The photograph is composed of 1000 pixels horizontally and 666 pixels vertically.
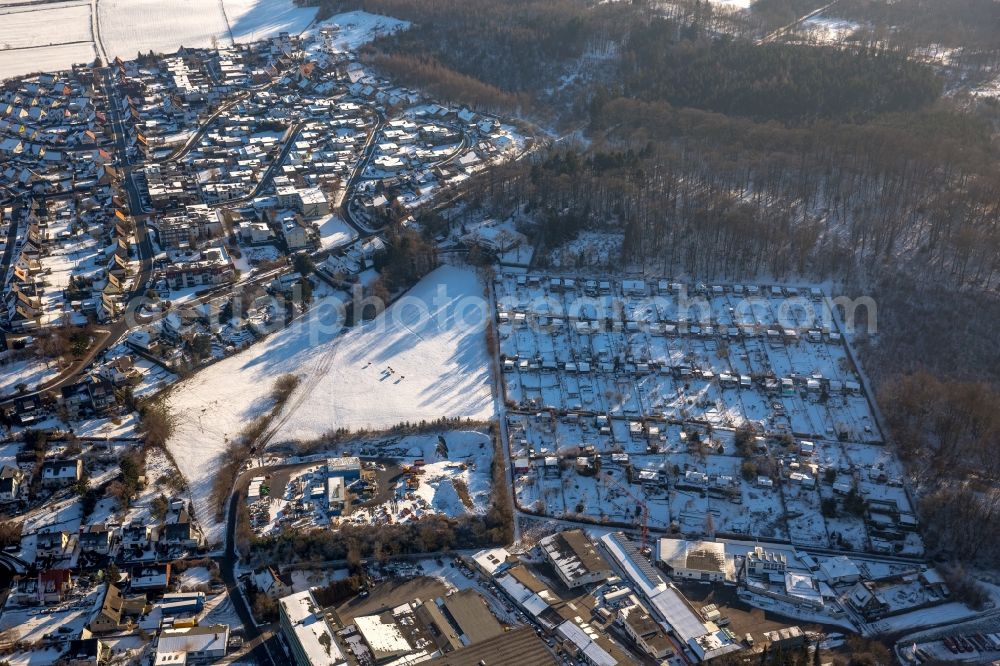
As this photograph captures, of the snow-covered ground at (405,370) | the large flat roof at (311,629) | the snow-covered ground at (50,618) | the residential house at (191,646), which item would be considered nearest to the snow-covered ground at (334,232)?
the snow-covered ground at (405,370)

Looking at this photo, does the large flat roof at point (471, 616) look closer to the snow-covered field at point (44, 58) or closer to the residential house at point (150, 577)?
the residential house at point (150, 577)

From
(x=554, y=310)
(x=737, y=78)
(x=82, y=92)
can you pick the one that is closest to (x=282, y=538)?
(x=554, y=310)

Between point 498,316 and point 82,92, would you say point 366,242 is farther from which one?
point 82,92

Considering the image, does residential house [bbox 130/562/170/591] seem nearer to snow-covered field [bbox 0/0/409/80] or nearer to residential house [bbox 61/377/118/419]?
residential house [bbox 61/377/118/419]

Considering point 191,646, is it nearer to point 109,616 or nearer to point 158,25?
point 109,616

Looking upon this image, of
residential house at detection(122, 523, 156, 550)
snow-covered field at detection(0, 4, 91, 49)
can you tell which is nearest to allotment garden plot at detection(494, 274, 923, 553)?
residential house at detection(122, 523, 156, 550)

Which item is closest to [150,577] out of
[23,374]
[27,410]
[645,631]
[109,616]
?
[109,616]

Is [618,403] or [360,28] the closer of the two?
[618,403]
